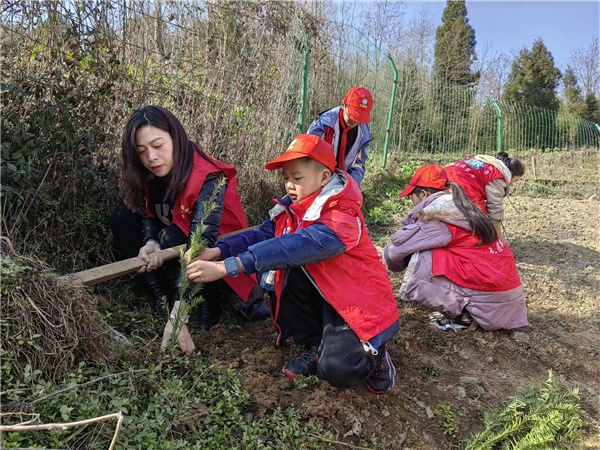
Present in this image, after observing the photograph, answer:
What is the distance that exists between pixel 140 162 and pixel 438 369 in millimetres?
2147

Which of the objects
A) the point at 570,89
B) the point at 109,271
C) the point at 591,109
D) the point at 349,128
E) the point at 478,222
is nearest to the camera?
the point at 109,271

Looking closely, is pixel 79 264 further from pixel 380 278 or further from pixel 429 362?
pixel 429 362

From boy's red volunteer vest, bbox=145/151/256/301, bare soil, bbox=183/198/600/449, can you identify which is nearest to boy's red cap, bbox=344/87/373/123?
boy's red volunteer vest, bbox=145/151/256/301

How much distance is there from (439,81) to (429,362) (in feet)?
37.1

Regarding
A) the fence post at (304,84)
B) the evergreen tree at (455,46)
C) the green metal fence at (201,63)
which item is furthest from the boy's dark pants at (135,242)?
the evergreen tree at (455,46)

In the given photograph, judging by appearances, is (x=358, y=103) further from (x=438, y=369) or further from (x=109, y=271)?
(x=109, y=271)

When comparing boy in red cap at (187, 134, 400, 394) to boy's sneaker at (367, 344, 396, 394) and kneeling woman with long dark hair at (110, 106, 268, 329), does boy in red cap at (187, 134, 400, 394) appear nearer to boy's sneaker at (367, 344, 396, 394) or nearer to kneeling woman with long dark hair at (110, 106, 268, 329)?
boy's sneaker at (367, 344, 396, 394)

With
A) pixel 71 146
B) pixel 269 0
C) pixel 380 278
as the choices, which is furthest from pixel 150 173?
pixel 269 0

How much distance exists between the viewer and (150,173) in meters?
2.83

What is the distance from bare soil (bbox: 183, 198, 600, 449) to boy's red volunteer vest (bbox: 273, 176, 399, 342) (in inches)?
16.6

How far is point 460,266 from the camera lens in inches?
135

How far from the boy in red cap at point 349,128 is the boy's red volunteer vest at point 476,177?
0.90m

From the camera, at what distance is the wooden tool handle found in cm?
221

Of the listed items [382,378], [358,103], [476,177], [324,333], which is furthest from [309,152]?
[476,177]
